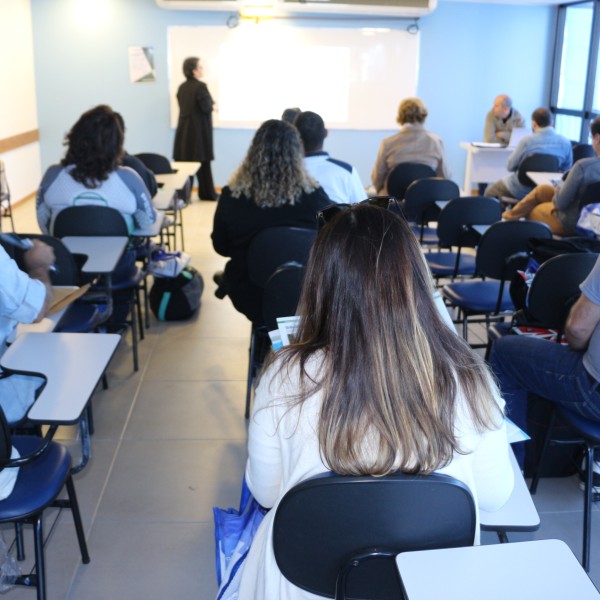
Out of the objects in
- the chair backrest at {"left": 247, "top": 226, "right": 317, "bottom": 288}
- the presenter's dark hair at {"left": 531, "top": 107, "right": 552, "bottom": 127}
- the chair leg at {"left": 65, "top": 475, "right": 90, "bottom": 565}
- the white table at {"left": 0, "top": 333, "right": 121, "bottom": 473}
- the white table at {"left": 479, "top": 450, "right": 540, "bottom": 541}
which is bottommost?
the chair leg at {"left": 65, "top": 475, "right": 90, "bottom": 565}

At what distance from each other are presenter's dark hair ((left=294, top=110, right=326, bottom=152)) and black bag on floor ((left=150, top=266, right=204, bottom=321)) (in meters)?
1.24

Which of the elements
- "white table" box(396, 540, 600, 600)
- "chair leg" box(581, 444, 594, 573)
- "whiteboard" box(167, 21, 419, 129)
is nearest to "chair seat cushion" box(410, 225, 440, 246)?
"chair leg" box(581, 444, 594, 573)

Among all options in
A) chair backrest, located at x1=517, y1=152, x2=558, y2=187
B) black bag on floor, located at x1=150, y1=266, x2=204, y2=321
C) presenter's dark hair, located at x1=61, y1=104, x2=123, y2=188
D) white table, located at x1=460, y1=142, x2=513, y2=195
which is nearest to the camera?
presenter's dark hair, located at x1=61, y1=104, x2=123, y2=188

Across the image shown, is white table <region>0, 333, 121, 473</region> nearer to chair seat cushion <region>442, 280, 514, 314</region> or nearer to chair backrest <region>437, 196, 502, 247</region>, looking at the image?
chair seat cushion <region>442, 280, 514, 314</region>

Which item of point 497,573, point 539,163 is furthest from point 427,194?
point 497,573

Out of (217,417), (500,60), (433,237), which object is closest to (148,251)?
(217,417)

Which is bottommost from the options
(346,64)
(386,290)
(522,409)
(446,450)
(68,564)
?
(68,564)

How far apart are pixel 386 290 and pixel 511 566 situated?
0.47 meters

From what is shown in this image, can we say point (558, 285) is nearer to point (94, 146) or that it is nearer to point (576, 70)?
point (94, 146)

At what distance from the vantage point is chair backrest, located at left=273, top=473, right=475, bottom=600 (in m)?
1.17

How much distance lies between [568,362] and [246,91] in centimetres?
739

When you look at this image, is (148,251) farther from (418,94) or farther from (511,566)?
(418,94)

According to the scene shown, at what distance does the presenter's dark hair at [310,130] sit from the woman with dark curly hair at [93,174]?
0.89m

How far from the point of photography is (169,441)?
303 cm
